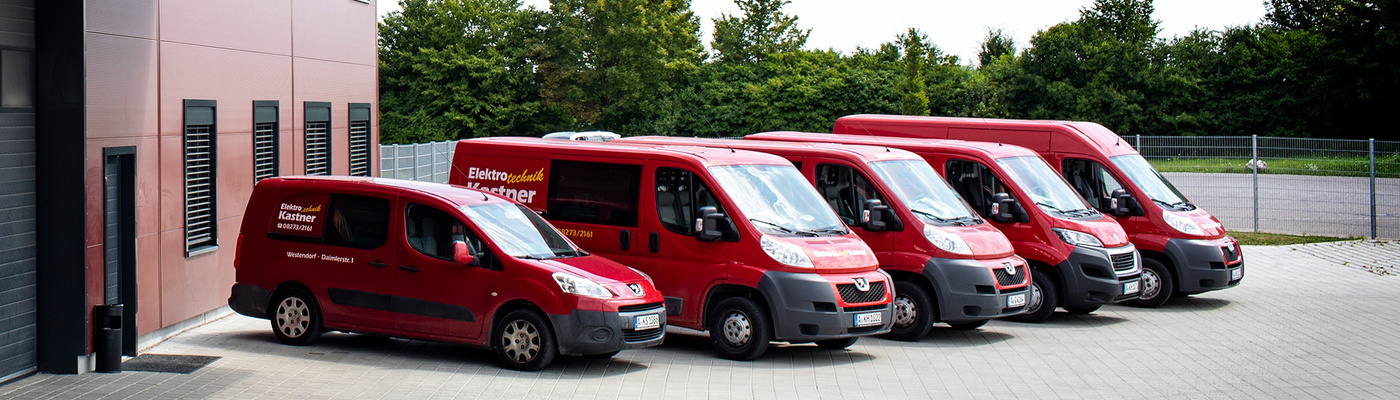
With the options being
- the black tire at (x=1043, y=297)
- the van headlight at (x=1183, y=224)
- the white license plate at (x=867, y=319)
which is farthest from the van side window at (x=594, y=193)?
the van headlight at (x=1183, y=224)

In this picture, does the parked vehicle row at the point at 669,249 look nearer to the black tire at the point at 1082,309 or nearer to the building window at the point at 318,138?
the black tire at the point at 1082,309

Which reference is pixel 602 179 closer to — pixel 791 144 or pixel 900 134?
pixel 791 144

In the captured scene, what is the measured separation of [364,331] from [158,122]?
9.16 feet

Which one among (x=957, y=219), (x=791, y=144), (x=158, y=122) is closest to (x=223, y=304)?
(x=158, y=122)

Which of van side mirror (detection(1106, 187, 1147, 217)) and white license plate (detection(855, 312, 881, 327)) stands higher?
van side mirror (detection(1106, 187, 1147, 217))

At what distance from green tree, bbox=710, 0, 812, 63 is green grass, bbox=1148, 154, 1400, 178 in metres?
42.3

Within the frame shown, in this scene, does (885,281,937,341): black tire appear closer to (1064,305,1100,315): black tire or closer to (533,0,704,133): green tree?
(1064,305,1100,315): black tire

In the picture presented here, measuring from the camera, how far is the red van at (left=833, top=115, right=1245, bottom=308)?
1561 centimetres

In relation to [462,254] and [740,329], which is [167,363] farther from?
[740,329]

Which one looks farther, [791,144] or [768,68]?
[768,68]

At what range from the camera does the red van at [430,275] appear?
10234 millimetres

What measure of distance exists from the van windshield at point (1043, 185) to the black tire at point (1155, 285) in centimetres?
153

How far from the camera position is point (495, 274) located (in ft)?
34.2

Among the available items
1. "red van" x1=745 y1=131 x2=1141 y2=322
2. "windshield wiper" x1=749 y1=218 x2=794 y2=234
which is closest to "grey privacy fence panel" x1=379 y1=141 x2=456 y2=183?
"red van" x1=745 y1=131 x2=1141 y2=322
